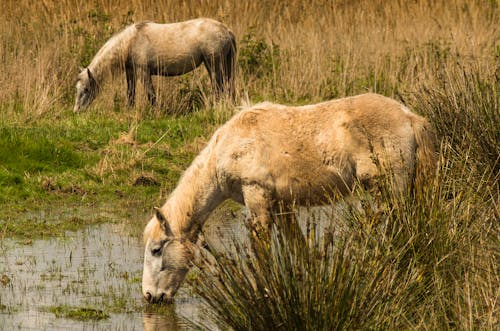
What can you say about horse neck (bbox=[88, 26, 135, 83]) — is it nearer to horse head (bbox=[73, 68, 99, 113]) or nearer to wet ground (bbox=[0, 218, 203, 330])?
horse head (bbox=[73, 68, 99, 113])

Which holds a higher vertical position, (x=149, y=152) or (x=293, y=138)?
(x=293, y=138)

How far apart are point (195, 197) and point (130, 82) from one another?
328 inches

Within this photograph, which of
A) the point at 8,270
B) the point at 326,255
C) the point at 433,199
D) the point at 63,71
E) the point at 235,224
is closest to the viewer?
the point at 326,255

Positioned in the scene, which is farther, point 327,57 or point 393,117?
point 327,57

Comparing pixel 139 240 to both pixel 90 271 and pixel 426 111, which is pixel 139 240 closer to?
pixel 90 271

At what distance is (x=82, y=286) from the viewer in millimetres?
7480

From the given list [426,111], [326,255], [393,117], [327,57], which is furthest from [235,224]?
[327,57]

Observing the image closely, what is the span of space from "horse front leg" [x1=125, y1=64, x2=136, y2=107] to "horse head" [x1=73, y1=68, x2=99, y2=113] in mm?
505

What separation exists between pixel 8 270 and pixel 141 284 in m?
1.10

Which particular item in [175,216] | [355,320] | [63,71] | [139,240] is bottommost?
[63,71]

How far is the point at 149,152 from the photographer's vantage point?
39.2ft

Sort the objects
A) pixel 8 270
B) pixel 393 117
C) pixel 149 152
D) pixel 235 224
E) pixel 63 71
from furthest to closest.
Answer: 1. pixel 63 71
2. pixel 149 152
3. pixel 235 224
4. pixel 8 270
5. pixel 393 117

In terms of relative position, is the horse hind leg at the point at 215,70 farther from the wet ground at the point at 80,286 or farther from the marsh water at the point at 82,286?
the wet ground at the point at 80,286

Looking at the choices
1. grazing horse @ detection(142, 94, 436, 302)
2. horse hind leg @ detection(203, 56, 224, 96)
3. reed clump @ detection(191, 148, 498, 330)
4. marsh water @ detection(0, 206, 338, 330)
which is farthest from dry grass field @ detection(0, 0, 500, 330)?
marsh water @ detection(0, 206, 338, 330)
